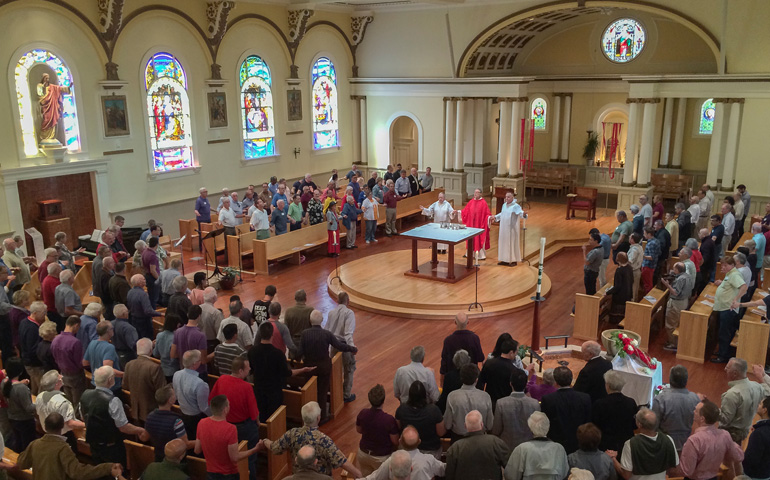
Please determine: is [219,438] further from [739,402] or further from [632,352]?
[632,352]

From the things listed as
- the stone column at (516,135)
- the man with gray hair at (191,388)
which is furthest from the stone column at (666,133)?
the man with gray hair at (191,388)

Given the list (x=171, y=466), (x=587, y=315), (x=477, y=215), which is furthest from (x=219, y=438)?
(x=477, y=215)

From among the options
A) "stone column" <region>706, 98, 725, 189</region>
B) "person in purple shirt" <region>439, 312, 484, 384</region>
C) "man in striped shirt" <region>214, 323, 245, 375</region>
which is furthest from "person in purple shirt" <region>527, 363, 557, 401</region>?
"stone column" <region>706, 98, 725, 189</region>

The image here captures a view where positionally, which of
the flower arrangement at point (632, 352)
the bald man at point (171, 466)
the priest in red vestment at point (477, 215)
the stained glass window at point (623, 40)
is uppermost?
the stained glass window at point (623, 40)

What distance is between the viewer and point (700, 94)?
16.6 meters

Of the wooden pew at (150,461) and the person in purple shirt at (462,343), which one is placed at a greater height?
the person in purple shirt at (462,343)

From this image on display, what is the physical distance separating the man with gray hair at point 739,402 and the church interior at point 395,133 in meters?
2.56

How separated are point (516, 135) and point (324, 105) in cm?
619

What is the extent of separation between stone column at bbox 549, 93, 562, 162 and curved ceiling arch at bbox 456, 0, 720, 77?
6.67 ft

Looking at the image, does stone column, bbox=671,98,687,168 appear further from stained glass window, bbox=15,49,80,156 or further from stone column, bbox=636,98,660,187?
stained glass window, bbox=15,49,80,156

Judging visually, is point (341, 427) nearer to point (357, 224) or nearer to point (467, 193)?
point (357, 224)

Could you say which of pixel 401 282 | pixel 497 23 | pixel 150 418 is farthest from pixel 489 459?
pixel 497 23

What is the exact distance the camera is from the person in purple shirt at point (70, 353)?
262 inches

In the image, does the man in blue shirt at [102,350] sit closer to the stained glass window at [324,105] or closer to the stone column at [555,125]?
the stained glass window at [324,105]
